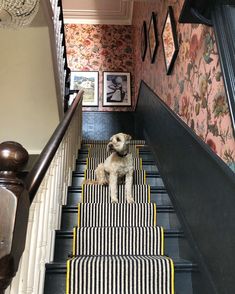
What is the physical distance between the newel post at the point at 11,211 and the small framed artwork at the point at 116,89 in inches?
204

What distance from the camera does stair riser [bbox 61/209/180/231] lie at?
8.38 ft

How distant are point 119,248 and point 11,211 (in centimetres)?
164

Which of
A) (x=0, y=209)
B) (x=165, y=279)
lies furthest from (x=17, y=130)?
(x=0, y=209)

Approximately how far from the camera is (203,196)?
1.89 meters

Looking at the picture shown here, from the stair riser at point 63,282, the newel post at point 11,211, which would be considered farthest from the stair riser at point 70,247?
the newel post at point 11,211

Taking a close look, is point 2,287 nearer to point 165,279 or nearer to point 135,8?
point 165,279

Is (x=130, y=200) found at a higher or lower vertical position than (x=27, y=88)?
lower

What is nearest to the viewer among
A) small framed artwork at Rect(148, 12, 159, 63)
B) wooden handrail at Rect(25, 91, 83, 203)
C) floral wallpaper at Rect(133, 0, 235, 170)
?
wooden handrail at Rect(25, 91, 83, 203)

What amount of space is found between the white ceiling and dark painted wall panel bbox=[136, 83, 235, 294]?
396cm

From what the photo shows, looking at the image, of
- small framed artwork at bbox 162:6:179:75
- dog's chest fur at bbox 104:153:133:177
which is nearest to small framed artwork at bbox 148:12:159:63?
small framed artwork at bbox 162:6:179:75

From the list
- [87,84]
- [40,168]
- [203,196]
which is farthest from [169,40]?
[87,84]

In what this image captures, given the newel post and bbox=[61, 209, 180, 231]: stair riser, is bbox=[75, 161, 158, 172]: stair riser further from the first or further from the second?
the newel post

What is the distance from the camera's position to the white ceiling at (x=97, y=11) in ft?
20.4

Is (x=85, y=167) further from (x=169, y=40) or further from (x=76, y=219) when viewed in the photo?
(x=169, y=40)
